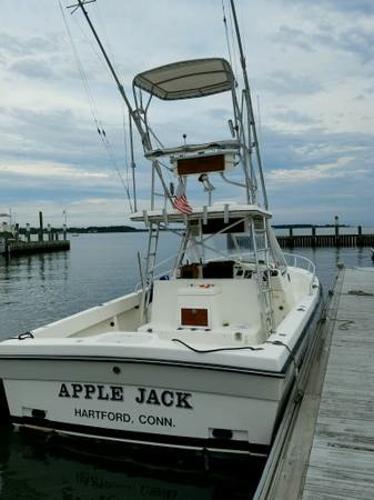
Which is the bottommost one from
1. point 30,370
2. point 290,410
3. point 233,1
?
point 290,410

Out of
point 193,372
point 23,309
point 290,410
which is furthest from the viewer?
point 23,309

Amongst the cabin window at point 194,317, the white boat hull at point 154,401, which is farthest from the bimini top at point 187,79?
the white boat hull at point 154,401

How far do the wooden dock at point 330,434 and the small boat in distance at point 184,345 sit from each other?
351 mm

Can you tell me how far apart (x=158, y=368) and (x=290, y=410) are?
1499mm

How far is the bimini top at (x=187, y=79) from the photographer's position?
311 inches

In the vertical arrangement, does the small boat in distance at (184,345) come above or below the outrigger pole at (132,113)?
below

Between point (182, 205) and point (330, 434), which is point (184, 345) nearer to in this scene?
point (330, 434)

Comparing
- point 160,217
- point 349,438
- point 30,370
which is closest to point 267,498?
point 349,438

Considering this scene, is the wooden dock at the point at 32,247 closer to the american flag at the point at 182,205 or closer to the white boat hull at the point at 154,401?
the american flag at the point at 182,205

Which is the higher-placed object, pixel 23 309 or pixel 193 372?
pixel 193 372

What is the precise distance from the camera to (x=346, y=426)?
4840 millimetres

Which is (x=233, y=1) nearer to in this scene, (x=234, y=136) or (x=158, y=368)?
(x=234, y=136)

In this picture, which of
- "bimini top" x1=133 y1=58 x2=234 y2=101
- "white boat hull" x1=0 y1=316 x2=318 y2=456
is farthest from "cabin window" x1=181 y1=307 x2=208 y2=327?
"bimini top" x1=133 y1=58 x2=234 y2=101

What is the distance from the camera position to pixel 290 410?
17.6 feet
